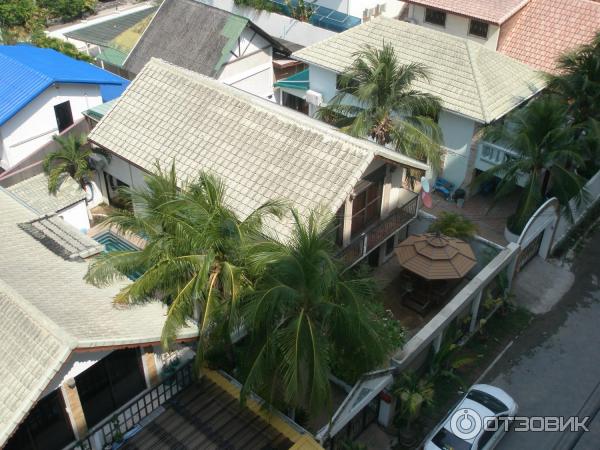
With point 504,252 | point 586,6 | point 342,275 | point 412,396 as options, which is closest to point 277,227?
point 342,275

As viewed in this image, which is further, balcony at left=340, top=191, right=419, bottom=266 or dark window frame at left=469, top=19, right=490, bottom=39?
dark window frame at left=469, top=19, right=490, bottom=39

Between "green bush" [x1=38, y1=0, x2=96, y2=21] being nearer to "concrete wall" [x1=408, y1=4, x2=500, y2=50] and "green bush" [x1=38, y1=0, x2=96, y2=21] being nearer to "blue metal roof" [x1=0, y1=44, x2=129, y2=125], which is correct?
"blue metal roof" [x1=0, y1=44, x2=129, y2=125]

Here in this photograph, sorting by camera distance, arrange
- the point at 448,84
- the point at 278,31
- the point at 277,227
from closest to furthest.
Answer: the point at 277,227 → the point at 448,84 → the point at 278,31

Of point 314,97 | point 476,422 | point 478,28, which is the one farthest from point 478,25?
point 476,422

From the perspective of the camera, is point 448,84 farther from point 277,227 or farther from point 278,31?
point 278,31

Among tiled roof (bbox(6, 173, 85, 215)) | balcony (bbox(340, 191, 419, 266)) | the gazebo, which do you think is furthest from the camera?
tiled roof (bbox(6, 173, 85, 215))

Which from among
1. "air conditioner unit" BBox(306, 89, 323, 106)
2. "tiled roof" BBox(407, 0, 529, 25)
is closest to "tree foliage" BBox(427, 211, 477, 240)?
"air conditioner unit" BBox(306, 89, 323, 106)

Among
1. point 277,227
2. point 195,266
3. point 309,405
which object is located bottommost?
point 309,405

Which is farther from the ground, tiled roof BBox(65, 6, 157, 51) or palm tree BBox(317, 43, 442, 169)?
palm tree BBox(317, 43, 442, 169)
